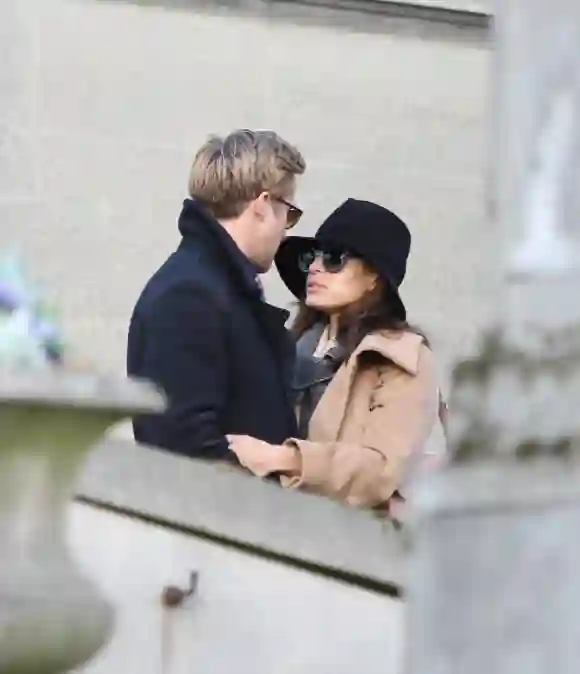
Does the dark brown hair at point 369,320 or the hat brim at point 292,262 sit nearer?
the dark brown hair at point 369,320

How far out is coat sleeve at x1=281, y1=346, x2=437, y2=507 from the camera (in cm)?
373

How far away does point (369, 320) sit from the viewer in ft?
13.1

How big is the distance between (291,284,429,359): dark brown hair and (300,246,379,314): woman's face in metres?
0.02

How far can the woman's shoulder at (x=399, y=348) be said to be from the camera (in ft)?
12.7

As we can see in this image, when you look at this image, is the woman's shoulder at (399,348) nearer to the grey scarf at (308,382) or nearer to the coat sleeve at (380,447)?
the coat sleeve at (380,447)

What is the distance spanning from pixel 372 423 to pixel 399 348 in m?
0.17

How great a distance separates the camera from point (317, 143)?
23.6 ft

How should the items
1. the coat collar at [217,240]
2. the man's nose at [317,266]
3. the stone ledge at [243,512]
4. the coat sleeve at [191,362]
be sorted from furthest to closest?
the man's nose at [317,266] → the coat collar at [217,240] → the coat sleeve at [191,362] → the stone ledge at [243,512]

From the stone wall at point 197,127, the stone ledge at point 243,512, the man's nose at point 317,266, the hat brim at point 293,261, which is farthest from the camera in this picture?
the stone wall at point 197,127

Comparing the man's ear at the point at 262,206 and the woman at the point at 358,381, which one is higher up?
the man's ear at the point at 262,206

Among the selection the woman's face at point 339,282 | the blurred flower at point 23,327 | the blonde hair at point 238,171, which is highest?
the blonde hair at point 238,171

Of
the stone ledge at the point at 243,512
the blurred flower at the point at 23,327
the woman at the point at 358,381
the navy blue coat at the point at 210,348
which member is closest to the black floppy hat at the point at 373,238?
the woman at the point at 358,381

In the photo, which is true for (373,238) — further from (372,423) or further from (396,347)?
(372,423)

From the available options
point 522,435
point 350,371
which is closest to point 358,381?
point 350,371
